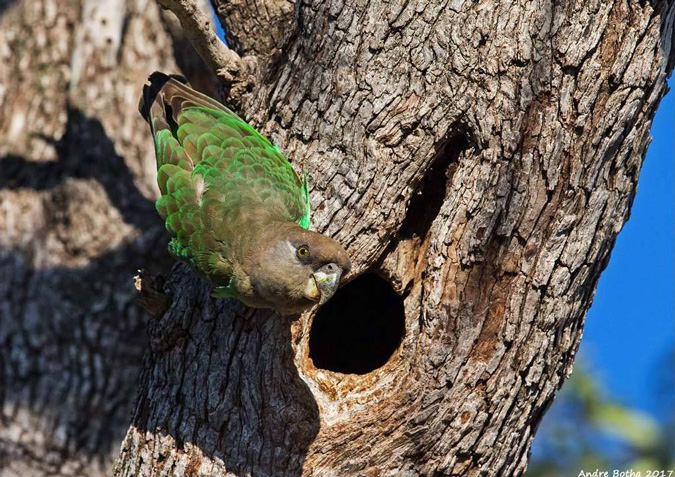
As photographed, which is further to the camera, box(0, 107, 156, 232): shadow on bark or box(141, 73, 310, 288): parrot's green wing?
box(0, 107, 156, 232): shadow on bark

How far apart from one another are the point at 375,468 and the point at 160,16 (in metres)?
3.74

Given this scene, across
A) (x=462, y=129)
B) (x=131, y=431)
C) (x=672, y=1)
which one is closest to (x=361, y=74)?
(x=462, y=129)

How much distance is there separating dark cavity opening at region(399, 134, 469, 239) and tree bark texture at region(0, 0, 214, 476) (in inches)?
90.0

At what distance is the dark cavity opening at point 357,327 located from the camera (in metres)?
4.44

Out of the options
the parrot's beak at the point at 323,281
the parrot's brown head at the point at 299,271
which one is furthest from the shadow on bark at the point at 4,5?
the parrot's beak at the point at 323,281

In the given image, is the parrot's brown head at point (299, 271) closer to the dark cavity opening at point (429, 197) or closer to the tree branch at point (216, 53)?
the dark cavity opening at point (429, 197)

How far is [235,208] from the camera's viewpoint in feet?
12.1

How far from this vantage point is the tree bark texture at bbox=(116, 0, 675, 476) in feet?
10.9

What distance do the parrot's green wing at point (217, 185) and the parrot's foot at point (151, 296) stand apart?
0.61ft

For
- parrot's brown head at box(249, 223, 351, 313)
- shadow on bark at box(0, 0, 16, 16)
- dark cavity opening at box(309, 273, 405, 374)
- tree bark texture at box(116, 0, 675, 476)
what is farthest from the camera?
shadow on bark at box(0, 0, 16, 16)

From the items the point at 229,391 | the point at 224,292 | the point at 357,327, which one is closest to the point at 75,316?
the point at 357,327

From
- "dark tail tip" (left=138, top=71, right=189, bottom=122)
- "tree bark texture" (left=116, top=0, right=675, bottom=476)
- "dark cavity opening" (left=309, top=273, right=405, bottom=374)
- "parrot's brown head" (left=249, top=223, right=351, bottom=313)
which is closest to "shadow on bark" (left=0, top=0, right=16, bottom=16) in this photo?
"dark tail tip" (left=138, top=71, right=189, bottom=122)

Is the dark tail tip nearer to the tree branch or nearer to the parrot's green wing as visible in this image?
the parrot's green wing

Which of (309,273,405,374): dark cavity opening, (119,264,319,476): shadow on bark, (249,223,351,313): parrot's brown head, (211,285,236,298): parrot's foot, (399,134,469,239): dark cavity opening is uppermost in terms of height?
(399,134,469,239): dark cavity opening
